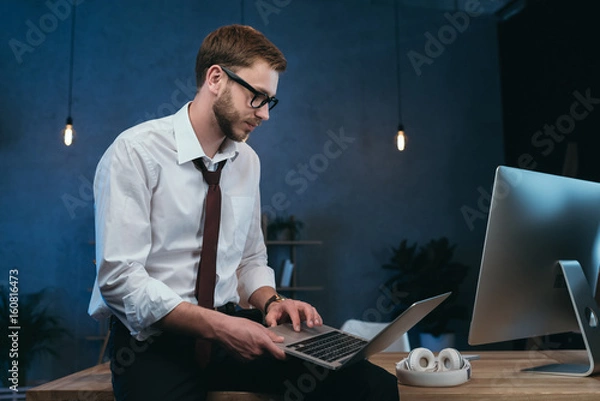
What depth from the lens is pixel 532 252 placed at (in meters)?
1.30

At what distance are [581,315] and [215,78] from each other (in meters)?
1.19

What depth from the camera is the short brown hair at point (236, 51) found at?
1.51 meters

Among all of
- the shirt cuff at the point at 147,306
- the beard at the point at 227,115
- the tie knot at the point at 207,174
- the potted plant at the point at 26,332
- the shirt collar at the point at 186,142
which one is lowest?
the potted plant at the point at 26,332

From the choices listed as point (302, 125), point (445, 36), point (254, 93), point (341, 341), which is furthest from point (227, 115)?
point (445, 36)

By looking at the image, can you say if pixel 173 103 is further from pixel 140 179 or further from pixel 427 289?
pixel 140 179

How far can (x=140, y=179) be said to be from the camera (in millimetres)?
1303

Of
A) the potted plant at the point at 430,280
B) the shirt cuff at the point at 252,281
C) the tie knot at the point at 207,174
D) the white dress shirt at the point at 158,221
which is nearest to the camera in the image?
the white dress shirt at the point at 158,221

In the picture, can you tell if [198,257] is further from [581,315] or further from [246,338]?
[581,315]

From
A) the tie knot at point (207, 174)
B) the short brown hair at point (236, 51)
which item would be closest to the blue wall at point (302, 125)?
the short brown hair at point (236, 51)

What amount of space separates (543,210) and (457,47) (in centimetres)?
555

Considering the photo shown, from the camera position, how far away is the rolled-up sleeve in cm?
117

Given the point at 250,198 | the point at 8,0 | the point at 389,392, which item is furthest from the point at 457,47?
the point at 389,392

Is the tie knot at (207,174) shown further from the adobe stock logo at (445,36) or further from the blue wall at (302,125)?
the adobe stock logo at (445,36)

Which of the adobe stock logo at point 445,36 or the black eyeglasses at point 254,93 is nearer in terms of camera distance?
the black eyeglasses at point 254,93
